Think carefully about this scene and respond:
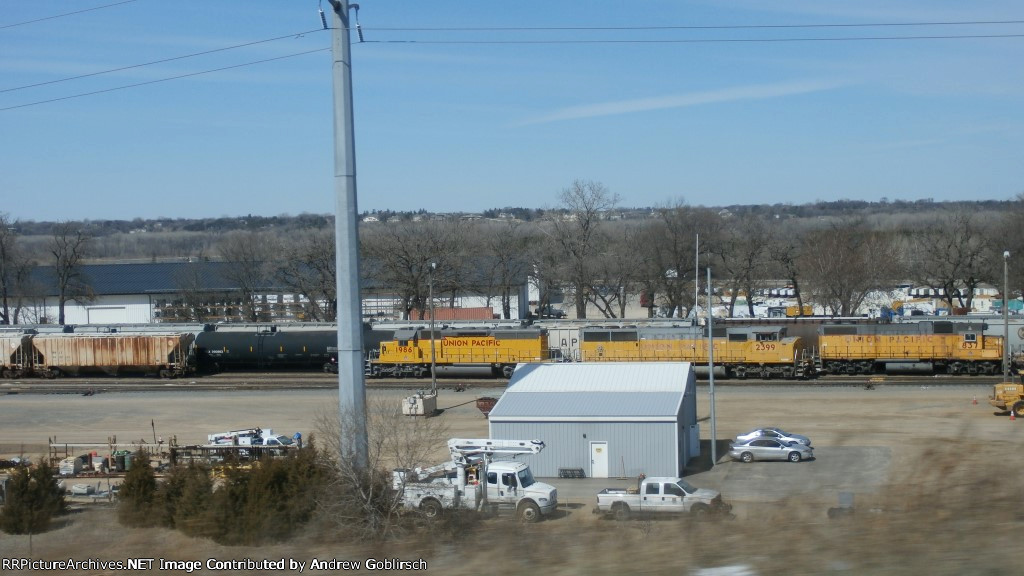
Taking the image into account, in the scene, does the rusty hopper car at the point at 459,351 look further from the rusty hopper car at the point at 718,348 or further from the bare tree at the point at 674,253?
the bare tree at the point at 674,253

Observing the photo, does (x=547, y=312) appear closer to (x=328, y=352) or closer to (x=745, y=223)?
(x=745, y=223)

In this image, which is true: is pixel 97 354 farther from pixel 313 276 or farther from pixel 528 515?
pixel 528 515

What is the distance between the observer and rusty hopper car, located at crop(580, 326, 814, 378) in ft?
140

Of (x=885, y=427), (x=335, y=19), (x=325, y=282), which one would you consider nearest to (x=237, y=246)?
(x=325, y=282)

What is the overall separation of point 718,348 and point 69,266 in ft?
219

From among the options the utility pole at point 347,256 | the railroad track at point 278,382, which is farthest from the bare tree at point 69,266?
the utility pole at point 347,256

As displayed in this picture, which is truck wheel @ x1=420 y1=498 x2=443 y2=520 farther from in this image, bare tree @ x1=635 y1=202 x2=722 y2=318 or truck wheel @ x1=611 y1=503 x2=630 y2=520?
bare tree @ x1=635 y1=202 x2=722 y2=318

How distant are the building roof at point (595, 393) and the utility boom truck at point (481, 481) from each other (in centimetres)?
344

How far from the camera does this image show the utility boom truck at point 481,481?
11414 millimetres

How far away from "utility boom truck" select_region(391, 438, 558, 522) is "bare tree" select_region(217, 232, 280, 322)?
61062 millimetres

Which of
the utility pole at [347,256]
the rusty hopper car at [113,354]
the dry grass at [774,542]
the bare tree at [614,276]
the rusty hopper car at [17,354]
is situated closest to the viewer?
the dry grass at [774,542]

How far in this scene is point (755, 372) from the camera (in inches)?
1710

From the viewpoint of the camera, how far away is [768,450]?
81.5ft

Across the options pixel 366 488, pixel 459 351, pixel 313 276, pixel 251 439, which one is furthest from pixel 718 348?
pixel 313 276
